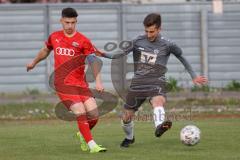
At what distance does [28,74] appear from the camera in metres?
27.9

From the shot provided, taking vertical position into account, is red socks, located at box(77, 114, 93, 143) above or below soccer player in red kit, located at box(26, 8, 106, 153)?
below

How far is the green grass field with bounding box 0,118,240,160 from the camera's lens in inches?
472

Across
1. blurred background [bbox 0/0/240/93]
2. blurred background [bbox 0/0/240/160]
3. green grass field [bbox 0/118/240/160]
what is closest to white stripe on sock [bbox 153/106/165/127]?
green grass field [bbox 0/118/240/160]

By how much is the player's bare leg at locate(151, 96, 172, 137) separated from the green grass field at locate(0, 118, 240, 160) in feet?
1.16

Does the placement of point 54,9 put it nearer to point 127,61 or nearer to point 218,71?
point 127,61

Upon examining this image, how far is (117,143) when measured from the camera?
14.0m

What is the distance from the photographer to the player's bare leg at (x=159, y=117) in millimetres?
12297

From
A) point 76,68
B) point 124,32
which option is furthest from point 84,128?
point 124,32

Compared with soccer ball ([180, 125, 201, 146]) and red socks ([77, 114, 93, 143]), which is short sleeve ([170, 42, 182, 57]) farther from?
red socks ([77, 114, 93, 143])

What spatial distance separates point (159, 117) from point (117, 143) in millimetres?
1698

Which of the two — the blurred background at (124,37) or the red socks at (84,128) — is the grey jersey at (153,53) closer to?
the red socks at (84,128)

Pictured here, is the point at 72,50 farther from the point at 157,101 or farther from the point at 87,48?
the point at 157,101

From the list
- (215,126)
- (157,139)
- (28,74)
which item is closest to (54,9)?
(28,74)

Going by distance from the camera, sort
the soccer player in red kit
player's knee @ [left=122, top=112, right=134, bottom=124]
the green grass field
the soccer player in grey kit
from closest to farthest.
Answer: the green grass field, the soccer player in red kit, the soccer player in grey kit, player's knee @ [left=122, top=112, right=134, bottom=124]
